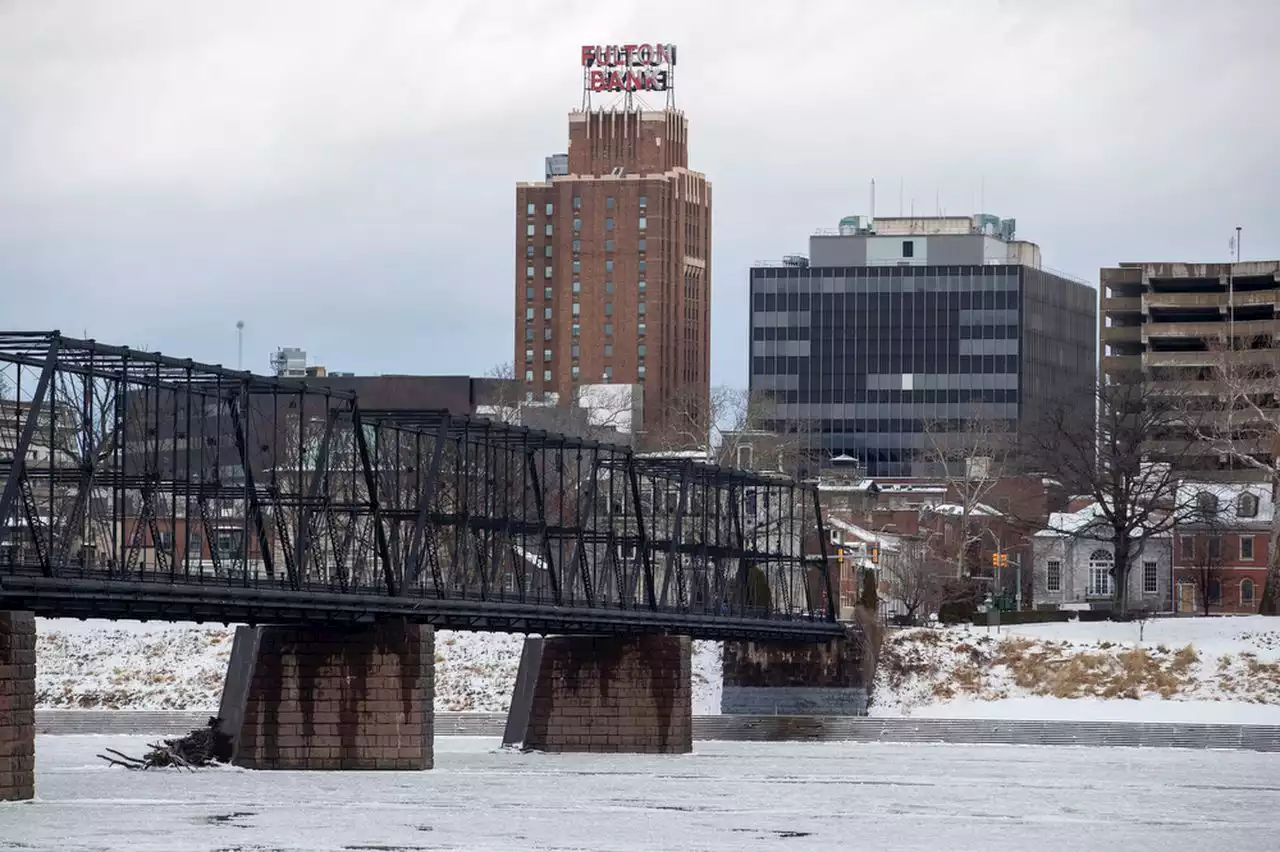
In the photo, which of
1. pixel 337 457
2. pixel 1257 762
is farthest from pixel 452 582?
pixel 1257 762

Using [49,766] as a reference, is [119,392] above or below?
above

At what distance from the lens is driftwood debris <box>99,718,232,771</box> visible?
245 ft

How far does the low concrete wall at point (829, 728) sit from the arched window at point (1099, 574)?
4854 cm

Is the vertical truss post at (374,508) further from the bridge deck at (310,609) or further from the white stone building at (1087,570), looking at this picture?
the white stone building at (1087,570)

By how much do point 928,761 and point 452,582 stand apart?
1820 cm

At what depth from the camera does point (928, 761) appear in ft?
284

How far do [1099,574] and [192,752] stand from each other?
87.6 m

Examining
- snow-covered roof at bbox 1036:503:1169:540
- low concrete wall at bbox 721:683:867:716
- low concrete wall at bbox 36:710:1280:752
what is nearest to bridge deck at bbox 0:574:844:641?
low concrete wall at bbox 36:710:1280:752

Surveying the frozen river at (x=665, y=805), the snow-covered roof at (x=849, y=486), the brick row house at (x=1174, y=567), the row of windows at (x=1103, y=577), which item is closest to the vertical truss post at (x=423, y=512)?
the frozen river at (x=665, y=805)

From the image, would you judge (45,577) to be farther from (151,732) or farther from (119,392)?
(151,732)

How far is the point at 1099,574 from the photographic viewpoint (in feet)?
502

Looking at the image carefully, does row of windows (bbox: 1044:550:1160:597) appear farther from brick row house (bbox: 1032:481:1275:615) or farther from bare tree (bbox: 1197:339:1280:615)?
bare tree (bbox: 1197:339:1280:615)

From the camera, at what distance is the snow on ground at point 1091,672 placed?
105 metres

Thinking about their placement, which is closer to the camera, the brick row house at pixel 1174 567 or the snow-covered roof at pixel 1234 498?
the snow-covered roof at pixel 1234 498
